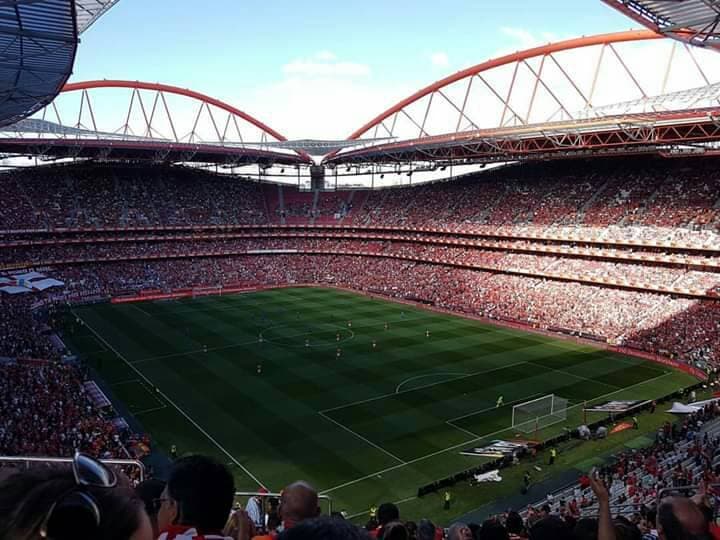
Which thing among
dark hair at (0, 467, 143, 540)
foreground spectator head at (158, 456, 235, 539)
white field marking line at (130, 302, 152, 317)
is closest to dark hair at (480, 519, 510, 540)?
foreground spectator head at (158, 456, 235, 539)

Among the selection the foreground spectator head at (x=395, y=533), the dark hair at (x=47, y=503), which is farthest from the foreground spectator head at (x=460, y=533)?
the dark hair at (x=47, y=503)

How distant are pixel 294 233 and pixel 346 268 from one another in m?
11.0

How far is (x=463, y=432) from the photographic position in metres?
26.5

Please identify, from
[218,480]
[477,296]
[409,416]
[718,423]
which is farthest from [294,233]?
[218,480]

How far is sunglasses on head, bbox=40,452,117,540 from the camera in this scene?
6.19 feet

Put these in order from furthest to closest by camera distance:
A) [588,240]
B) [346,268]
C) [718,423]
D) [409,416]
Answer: [346,268]
[588,240]
[409,416]
[718,423]

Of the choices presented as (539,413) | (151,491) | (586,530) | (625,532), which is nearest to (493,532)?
(586,530)

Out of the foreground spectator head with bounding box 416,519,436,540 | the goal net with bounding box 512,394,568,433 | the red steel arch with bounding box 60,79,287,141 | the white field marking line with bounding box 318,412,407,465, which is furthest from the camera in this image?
the red steel arch with bounding box 60,79,287,141

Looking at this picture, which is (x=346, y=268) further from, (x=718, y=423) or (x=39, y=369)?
(x=718, y=423)

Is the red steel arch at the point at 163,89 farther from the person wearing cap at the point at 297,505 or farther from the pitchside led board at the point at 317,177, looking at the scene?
the person wearing cap at the point at 297,505

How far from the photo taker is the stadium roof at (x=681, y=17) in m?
17.3

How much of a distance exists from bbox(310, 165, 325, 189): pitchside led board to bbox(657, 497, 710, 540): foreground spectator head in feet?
273

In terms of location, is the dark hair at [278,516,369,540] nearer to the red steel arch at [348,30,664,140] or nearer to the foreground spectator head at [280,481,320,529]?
the foreground spectator head at [280,481,320,529]

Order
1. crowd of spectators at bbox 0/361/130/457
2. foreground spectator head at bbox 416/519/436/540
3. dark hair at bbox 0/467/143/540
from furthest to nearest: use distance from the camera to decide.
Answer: crowd of spectators at bbox 0/361/130/457 < foreground spectator head at bbox 416/519/436/540 < dark hair at bbox 0/467/143/540
